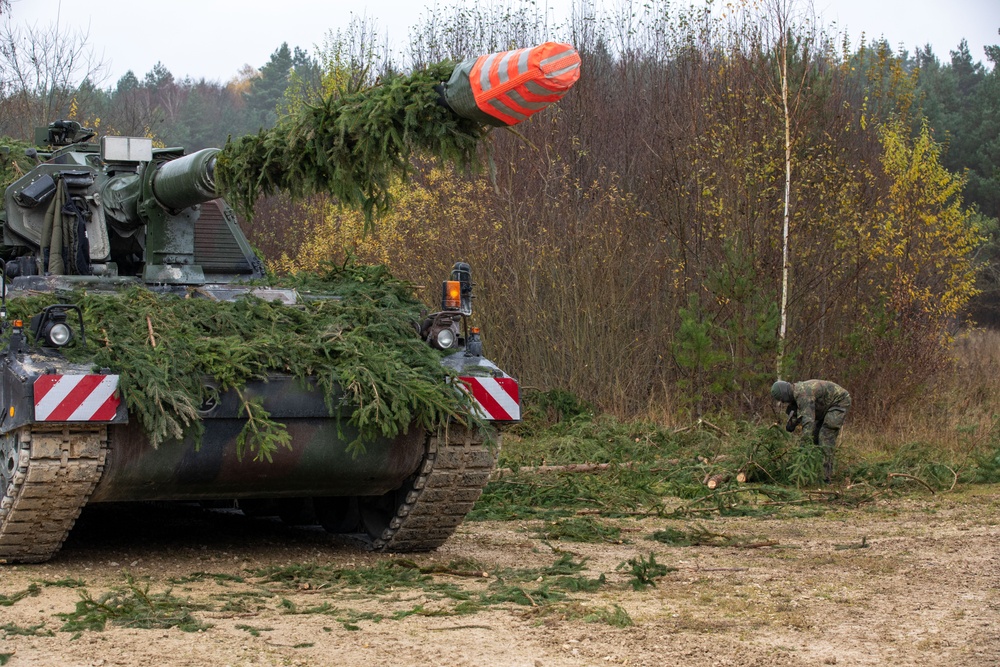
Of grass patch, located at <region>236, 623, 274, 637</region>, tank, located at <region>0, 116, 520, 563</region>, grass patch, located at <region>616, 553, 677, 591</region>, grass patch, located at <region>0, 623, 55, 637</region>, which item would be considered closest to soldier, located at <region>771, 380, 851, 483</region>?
tank, located at <region>0, 116, 520, 563</region>

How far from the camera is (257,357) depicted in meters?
6.90

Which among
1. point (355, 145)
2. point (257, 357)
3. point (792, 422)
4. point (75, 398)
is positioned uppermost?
point (355, 145)

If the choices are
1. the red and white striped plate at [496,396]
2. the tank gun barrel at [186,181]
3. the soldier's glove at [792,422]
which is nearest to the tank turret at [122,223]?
the tank gun barrel at [186,181]

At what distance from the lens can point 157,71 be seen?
236ft

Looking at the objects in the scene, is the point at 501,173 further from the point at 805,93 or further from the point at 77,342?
the point at 77,342

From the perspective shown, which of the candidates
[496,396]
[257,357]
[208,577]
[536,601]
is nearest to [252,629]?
[536,601]

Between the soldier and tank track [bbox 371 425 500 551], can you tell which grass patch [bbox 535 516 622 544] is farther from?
the soldier

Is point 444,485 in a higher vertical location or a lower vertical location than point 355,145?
lower

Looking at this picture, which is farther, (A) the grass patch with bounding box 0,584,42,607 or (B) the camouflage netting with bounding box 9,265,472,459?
(B) the camouflage netting with bounding box 9,265,472,459

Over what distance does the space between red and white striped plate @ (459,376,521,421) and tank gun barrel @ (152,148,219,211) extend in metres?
1.85

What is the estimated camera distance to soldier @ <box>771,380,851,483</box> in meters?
12.0

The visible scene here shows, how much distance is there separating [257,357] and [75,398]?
939 millimetres

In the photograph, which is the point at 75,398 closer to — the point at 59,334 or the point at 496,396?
the point at 59,334

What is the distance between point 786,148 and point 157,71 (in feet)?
199
